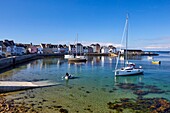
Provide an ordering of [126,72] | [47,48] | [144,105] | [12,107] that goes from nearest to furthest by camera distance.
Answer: [12,107]
[144,105]
[126,72]
[47,48]

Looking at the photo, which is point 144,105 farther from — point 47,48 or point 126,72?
point 47,48

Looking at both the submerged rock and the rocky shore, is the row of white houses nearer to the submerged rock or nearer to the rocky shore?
the rocky shore

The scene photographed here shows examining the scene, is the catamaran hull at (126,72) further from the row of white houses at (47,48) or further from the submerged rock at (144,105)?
the row of white houses at (47,48)

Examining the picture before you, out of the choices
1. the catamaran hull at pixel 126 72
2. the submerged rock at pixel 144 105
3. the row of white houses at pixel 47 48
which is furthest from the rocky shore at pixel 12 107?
the row of white houses at pixel 47 48

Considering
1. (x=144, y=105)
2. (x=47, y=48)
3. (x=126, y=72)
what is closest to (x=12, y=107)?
(x=144, y=105)

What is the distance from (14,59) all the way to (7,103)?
40476 millimetres

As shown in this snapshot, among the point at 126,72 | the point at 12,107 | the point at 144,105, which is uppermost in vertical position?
the point at 126,72

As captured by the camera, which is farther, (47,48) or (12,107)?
(47,48)

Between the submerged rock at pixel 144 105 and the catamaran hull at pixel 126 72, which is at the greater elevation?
the catamaran hull at pixel 126 72

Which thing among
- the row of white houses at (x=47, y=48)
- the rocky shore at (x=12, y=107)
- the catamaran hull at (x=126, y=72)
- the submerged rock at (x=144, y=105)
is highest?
the row of white houses at (x=47, y=48)

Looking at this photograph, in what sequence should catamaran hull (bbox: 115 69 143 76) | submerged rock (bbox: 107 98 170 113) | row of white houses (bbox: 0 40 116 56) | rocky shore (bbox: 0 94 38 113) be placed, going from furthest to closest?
row of white houses (bbox: 0 40 116 56)
catamaran hull (bbox: 115 69 143 76)
submerged rock (bbox: 107 98 170 113)
rocky shore (bbox: 0 94 38 113)

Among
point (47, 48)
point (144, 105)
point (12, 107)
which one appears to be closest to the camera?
point (12, 107)

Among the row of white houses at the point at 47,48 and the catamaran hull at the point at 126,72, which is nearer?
the catamaran hull at the point at 126,72

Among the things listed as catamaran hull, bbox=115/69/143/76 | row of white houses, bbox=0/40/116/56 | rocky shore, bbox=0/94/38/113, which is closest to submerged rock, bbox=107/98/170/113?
rocky shore, bbox=0/94/38/113
